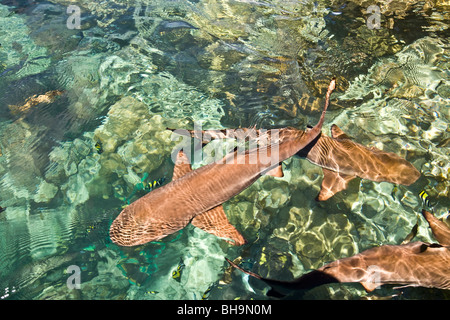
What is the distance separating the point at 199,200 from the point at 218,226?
0.58 meters

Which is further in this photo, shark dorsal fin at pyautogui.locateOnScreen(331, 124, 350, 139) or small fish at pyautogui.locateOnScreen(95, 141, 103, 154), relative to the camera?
small fish at pyautogui.locateOnScreen(95, 141, 103, 154)

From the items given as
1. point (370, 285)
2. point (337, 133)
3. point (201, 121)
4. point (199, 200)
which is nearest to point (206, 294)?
point (199, 200)

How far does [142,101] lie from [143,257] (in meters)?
3.64

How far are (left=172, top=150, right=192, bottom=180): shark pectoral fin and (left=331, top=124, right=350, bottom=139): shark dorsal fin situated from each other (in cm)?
296

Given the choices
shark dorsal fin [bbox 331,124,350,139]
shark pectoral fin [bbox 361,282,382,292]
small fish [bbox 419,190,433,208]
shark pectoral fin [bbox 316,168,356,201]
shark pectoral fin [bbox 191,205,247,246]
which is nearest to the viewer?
shark pectoral fin [bbox 361,282,382,292]

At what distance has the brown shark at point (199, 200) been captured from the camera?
4.80m

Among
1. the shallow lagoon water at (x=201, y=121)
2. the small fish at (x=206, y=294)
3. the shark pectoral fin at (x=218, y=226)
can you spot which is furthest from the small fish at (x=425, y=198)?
the small fish at (x=206, y=294)

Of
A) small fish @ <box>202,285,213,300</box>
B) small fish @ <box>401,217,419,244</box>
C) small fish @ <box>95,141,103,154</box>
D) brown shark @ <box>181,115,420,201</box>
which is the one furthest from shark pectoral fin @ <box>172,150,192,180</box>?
small fish @ <box>401,217,419,244</box>

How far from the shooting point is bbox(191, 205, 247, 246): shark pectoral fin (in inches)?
200

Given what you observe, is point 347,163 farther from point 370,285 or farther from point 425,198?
point 370,285

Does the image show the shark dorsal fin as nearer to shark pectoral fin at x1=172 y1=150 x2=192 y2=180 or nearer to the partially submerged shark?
the partially submerged shark

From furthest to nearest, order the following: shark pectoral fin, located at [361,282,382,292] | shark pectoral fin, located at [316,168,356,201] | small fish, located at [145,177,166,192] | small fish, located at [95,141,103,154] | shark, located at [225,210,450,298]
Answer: small fish, located at [95,141,103,154] → small fish, located at [145,177,166,192] → shark pectoral fin, located at [316,168,356,201] → shark pectoral fin, located at [361,282,382,292] → shark, located at [225,210,450,298]

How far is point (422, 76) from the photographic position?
24.1 ft

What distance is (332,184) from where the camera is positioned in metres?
5.80
